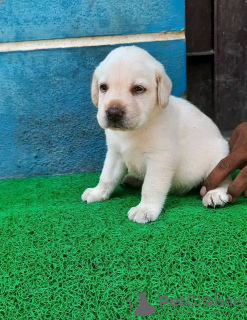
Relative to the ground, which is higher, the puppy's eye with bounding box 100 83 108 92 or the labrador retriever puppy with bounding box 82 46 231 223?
the puppy's eye with bounding box 100 83 108 92

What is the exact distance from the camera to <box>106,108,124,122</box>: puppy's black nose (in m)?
2.54

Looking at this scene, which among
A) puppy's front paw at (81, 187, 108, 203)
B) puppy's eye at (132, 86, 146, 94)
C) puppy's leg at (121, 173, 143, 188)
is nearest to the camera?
puppy's eye at (132, 86, 146, 94)

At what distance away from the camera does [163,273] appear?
218 cm

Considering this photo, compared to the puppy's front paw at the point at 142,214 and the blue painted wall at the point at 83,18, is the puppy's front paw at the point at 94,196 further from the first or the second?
the blue painted wall at the point at 83,18

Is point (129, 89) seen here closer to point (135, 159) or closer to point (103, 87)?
point (103, 87)

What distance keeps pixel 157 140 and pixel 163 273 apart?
3.25 ft

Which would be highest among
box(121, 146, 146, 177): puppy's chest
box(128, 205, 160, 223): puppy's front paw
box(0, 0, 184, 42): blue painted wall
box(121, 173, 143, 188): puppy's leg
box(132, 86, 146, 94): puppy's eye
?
box(0, 0, 184, 42): blue painted wall

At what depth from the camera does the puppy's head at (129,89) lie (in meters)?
2.58

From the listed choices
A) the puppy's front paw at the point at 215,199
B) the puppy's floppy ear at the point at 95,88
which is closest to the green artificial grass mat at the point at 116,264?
the puppy's front paw at the point at 215,199

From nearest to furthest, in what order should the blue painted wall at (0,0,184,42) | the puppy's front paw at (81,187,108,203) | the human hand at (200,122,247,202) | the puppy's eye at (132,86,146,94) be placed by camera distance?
1. the puppy's eye at (132,86,146,94)
2. the human hand at (200,122,247,202)
3. the puppy's front paw at (81,187,108,203)
4. the blue painted wall at (0,0,184,42)

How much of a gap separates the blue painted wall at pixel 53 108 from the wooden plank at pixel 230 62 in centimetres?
59
